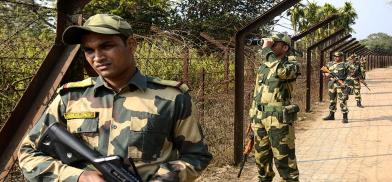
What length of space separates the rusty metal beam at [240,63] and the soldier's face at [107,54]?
3.75m

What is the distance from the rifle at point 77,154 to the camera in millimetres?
1553

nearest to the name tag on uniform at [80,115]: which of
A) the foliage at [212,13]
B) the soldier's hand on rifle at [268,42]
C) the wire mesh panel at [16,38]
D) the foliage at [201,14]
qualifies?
the wire mesh panel at [16,38]

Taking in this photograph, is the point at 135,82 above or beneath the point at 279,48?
beneath

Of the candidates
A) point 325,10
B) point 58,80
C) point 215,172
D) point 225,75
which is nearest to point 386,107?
point 225,75

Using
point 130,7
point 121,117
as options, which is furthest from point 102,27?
point 130,7

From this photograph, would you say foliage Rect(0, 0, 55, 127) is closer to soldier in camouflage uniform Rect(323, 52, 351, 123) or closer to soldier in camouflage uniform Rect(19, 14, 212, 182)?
soldier in camouflage uniform Rect(19, 14, 212, 182)

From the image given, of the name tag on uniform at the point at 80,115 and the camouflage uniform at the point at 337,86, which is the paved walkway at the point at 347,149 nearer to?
the camouflage uniform at the point at 337,86

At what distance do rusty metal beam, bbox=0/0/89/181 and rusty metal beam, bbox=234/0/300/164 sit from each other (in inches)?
127

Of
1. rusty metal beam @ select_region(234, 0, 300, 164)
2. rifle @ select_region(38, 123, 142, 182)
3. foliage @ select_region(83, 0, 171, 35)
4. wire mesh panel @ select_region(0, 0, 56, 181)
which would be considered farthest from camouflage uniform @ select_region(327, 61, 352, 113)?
rifle @ select_region(38, 123, 142, 182)

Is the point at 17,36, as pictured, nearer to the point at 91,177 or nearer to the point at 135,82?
the point at 135,82

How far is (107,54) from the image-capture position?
1746mm

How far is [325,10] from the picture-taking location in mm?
36750

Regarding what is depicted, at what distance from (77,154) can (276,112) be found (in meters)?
3.03

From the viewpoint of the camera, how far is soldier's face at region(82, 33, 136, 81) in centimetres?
175
